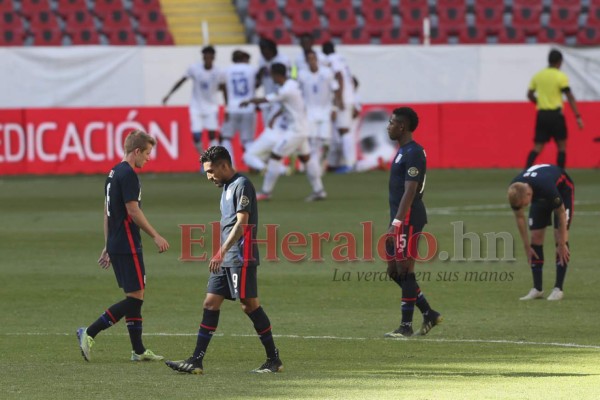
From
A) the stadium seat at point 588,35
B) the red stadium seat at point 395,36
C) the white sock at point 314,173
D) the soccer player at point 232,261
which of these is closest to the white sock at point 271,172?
the white sock at point 314,173

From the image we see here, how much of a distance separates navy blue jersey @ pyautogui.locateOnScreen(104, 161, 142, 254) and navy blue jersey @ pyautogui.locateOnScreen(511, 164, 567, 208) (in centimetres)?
411

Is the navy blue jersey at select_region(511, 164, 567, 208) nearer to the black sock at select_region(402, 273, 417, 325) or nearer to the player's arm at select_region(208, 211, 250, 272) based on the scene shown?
the black sock at select_region(402, 273, 417, 325)

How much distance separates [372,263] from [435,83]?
53.7ft

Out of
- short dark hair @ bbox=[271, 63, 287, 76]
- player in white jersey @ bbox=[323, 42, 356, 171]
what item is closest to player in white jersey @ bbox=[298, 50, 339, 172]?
player in white jersey @ bbox=[323, 42, 356, 171]

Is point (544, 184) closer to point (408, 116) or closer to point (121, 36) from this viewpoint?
point (408, 116)

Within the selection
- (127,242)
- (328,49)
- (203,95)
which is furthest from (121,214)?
(203,95)

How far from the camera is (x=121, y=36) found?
35.9 meters

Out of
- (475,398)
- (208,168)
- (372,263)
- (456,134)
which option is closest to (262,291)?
(372,263)

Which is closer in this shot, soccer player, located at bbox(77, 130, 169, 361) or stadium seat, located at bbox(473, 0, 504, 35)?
soccer player, located at bbox(77, 130, 169, 361)

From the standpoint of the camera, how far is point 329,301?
13297 millimetres

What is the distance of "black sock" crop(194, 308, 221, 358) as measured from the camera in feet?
30.3

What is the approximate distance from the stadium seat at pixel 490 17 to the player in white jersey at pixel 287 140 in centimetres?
1378

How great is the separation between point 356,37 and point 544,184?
2337 cm

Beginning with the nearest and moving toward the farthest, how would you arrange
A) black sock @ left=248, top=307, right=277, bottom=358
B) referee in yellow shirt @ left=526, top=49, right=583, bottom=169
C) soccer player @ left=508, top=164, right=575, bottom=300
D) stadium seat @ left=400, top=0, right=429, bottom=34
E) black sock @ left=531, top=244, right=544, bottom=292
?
black sock @ left=248, top=307, right=277, bottom=358, soccer player @ left=508, top=164, right=575, bottom=300, black sock @ left=531, top=244, right=544, bottom=292, referee in yellow shirt @ left=526, top=49, right=583, bottom=169, stadium seat @ left=400, top=0, right=429, bottom=34
